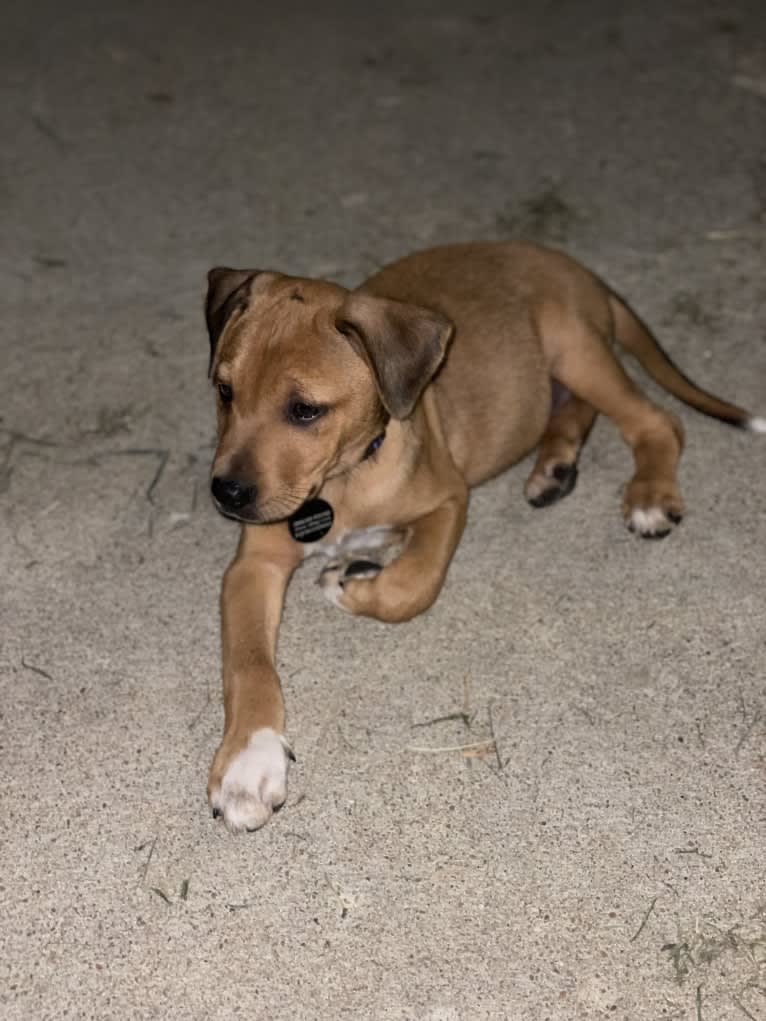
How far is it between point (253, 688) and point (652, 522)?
174 centimetres

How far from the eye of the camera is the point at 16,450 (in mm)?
5352

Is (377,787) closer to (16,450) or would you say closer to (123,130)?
(16,450)

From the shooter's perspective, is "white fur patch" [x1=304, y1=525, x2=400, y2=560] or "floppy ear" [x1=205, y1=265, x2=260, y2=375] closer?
"floppy ear" [x1=205, y1=265, x2=260, y2=375]

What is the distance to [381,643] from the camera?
4.44 meters

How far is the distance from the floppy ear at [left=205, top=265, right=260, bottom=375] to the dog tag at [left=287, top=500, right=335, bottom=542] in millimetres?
593

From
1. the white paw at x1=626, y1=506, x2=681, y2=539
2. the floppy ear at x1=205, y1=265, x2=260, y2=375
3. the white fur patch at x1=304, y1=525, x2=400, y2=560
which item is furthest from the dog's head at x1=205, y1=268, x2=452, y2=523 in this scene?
the white paw at x1=626, y1=506, x2=681, y2=539

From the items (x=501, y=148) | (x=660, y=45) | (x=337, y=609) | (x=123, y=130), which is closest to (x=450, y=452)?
(x=337, y=609)

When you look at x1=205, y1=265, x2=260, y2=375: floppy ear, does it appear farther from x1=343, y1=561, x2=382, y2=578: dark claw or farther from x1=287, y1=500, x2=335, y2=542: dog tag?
x1=343, y1=561, x2=382, y2=578: dark claw

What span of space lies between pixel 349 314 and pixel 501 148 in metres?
3.86

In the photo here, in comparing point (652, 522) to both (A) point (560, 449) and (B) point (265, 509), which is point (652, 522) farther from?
(B) point (265, 509)

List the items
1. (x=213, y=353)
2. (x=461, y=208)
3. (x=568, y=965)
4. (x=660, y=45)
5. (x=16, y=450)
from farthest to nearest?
1. (x=660, y=45)
2. (x=461, y=208)
3. (x=16, y=450)
4. (x=213, y=353)
5. (x=568, y=965)

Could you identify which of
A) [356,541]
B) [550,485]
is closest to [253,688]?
[356,541]

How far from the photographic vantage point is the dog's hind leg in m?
5.00

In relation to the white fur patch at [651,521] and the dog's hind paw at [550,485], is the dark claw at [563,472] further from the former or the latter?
the white fur patch at [651,521]
